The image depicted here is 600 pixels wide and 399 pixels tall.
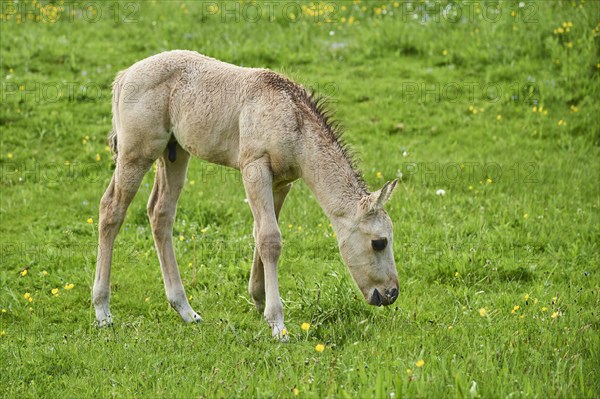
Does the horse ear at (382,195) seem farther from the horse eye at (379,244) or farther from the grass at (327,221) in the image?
the grass at (327,221)

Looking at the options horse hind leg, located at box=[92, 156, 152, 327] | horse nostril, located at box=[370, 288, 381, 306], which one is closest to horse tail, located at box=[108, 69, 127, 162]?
horse hind leg, located at box=[92, 156, 152, 327]

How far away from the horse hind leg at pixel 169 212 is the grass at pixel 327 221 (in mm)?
297

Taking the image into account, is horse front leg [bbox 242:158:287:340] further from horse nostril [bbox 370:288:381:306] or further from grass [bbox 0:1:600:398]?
horse nostril [bbox 370:288:381:306]

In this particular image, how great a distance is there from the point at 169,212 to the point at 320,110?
1.69 meters

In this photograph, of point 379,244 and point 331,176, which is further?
point 331,176

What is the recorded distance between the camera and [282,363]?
5.74 meters

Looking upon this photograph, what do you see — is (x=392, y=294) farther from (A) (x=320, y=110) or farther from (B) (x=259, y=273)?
(A) (x=320, y=110)

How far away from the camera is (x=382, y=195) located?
6203 millimetres

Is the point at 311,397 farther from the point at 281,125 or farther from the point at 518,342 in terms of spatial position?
the point at 281,125

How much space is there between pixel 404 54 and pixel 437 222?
541cm

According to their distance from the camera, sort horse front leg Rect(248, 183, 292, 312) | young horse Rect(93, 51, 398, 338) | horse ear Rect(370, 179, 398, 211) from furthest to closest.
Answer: horse front leg Rect(248, 183, 292, 312) < young horse Rect(93, 51, 398, 338) < horse ear Rect(370, 179, 398, 211)

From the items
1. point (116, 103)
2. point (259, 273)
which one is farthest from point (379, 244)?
point (116, 103)

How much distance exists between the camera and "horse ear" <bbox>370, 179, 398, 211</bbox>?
614cm

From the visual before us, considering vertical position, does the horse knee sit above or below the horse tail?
below
